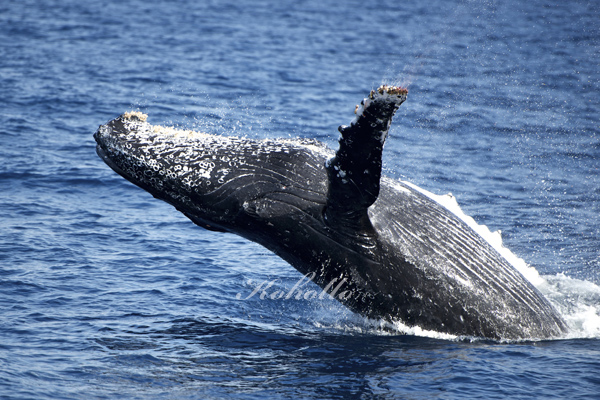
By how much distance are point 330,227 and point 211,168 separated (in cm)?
185

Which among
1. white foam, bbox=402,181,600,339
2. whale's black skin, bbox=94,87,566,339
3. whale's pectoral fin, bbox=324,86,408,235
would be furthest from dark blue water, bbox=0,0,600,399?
whale's pectoral fin, bbox=324,86,408,235

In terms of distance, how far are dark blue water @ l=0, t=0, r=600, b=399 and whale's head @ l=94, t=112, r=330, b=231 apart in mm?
2221

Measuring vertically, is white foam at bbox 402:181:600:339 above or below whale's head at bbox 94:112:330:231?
below

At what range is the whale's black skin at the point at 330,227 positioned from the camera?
9961mm

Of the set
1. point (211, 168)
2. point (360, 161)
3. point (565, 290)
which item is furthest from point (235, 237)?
point (360, 161)

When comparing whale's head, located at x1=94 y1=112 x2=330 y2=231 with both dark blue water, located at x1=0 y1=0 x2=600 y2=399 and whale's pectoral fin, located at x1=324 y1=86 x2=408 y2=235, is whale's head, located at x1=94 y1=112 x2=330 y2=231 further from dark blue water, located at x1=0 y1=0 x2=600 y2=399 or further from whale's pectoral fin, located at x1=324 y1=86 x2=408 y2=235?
dark blue water, located at x1=0 y1=0 x2=600 y2=399

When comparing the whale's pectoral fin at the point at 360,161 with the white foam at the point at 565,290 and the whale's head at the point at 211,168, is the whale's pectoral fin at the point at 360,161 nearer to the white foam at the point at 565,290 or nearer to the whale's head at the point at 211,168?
the whale's head at the point at 211,168

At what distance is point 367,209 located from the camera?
31.7 feet

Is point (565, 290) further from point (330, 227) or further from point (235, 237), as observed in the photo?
point (235, 237)

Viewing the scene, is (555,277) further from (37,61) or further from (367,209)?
(37,61)

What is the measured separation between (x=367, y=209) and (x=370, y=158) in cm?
123

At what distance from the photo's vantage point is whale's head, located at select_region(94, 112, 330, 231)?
32.8ft

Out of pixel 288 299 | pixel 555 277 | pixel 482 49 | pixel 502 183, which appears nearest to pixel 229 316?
pixel 288 299

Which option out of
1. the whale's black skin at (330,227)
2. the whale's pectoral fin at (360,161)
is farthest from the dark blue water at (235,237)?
the whale's pectoral fin at (360,161)
